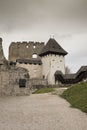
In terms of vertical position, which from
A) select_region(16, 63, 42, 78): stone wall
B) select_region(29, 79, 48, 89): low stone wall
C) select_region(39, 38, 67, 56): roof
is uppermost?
select_region(39, 38, 67, 56): roof

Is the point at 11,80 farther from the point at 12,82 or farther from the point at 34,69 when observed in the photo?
the point at 34,69

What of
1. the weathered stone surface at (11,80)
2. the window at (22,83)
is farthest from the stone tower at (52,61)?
the weathered stone surface at (11,80)

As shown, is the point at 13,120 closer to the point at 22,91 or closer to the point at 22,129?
the point at 22,129

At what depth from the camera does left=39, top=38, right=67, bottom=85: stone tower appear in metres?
58.1

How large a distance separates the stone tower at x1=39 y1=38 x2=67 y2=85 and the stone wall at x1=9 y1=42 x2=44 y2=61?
1686cm

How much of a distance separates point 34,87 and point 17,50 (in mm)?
32189

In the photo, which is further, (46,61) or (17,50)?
(17,50)

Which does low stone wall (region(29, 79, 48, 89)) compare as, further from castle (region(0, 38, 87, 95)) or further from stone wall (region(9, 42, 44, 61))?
stone wall (region(9, 42, 44, 61))

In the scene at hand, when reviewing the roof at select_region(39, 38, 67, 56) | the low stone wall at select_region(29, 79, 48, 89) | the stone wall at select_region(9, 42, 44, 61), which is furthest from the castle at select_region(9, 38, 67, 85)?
the stone wall at select_region(9, 42, 44, 61)

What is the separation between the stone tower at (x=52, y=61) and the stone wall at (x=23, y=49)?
55.3 feet

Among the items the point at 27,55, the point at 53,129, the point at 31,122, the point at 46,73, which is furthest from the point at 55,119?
the point at 27,55

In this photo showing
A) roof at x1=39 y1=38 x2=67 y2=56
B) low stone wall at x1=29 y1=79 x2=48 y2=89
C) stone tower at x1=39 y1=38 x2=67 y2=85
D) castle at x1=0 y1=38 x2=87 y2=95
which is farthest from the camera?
roof at x1=39 y1=38 x2=67 y2=56

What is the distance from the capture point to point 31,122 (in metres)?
14.8

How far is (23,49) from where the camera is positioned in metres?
78.3
